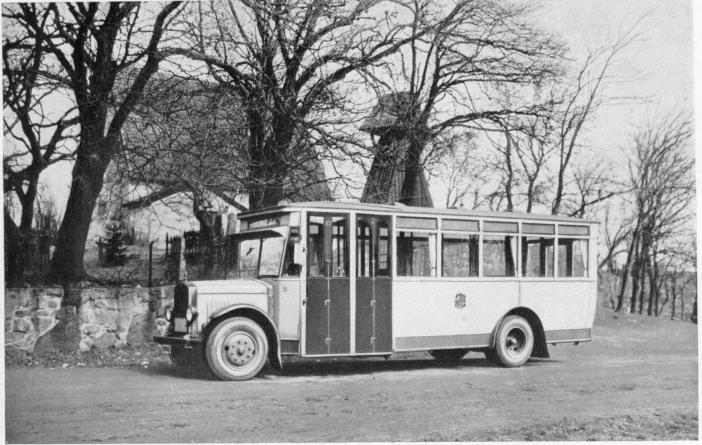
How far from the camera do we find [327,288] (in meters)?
10.6

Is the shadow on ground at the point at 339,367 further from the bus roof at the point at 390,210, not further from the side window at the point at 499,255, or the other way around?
the bus roof at the point at 390,210

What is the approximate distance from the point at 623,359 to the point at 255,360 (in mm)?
6470

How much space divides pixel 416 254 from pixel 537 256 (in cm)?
219

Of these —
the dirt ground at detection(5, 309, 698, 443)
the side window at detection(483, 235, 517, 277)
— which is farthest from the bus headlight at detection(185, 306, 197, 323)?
the side window at detection(483, 235, 517, 277)

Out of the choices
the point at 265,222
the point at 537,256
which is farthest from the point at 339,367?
the point at 537,256

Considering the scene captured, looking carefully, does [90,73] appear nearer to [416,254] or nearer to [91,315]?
[91,315]

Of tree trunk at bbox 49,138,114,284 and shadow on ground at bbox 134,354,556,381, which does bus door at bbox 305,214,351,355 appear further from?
tree trunk at bbox 49,138,114,284

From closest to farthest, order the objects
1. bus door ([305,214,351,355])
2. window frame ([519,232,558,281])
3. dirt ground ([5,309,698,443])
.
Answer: dirt ground ([5,309,698,443])
bus door ([305,214,351,355])
window frame ([519,232,558,281])

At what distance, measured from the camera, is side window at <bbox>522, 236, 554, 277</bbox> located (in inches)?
494

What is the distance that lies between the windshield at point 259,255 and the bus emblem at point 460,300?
2745mm

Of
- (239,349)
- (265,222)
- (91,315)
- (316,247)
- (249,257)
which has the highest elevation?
(265,222)

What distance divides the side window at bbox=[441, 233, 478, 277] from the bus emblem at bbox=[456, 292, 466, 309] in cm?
28

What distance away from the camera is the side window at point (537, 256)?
12539 millimetres

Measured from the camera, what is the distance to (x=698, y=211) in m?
9.80
